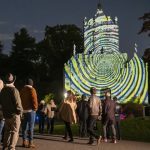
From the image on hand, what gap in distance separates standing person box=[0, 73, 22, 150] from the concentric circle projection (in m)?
39.7

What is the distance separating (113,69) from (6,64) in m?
31.9

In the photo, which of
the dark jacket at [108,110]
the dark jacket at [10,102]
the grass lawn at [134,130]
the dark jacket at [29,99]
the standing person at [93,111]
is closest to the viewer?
the dark jacket at [10,102]

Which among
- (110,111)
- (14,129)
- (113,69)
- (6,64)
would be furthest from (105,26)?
(14,129)

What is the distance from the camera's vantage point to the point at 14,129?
1143 centimetres

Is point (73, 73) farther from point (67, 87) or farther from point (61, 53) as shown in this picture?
point (61, 53)

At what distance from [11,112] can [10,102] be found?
20 cm

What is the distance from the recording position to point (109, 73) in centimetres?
5175

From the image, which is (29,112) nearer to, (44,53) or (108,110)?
(108,110)

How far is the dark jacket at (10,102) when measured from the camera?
11312 mm

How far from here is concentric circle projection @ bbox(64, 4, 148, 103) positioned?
5178 cm

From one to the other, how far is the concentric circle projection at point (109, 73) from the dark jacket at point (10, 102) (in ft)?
130

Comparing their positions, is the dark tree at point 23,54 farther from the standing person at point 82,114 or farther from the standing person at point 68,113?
the standing person at point 68,113

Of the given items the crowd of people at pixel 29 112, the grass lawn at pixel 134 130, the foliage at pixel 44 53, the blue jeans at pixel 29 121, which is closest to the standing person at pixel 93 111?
the crowd of people at pixel 29 112

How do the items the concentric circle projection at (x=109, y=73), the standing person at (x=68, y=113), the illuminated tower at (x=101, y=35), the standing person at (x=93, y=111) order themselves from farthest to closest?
the illuminated tower at (x=101, y=35), the concentric circle projection at (x=109, y=73), the standing person at (x=68, y=113), the standing person at (x=93, y=111)
